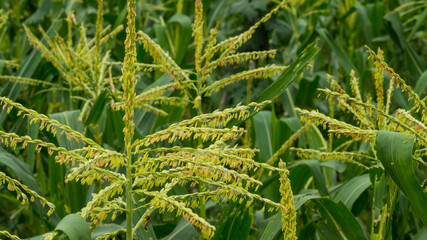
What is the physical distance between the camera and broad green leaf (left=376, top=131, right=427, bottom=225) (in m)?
1.34

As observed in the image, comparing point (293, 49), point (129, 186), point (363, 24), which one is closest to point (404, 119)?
point (129, 186)

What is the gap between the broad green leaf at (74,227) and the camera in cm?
115

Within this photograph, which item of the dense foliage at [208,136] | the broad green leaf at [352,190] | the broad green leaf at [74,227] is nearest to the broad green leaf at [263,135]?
the dense foliage at [208,136]

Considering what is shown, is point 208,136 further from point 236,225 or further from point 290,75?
point 290,75

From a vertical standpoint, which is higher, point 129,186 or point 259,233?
point 129,186

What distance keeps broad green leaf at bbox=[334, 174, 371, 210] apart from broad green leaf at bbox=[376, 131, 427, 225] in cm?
62

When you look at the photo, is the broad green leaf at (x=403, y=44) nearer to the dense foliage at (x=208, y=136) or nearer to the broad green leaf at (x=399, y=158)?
the dense foliage at (x=208, y=136)

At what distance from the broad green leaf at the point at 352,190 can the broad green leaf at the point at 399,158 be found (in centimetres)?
62

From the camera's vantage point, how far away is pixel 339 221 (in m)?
1.73

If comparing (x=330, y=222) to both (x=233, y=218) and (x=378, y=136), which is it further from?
(x=378, y=136)

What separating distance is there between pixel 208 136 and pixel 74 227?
0.32m

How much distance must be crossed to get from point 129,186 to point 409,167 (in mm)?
633

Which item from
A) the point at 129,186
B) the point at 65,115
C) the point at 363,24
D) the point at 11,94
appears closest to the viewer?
the point at 129,186

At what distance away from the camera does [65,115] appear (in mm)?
2174
